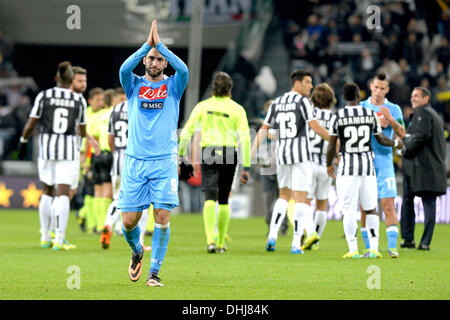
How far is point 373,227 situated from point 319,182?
1934mm

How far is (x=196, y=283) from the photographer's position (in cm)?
838

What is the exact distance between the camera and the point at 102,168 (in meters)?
15.1

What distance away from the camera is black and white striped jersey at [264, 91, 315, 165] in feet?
39.3

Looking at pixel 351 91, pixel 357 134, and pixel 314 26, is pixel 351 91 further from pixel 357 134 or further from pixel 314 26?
pixel 314 26

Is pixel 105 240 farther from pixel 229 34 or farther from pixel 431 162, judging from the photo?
pixel 229 34

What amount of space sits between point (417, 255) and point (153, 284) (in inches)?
195

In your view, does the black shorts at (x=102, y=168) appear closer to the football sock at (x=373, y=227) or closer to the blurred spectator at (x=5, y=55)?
the football sock at (x=373, y=227)

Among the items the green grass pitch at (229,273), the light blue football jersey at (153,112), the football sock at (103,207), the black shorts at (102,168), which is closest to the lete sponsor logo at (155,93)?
the light blue football jersey at (153,112)

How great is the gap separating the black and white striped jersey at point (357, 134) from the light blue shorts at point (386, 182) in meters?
0.73

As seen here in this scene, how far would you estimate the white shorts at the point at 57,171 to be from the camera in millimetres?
12297

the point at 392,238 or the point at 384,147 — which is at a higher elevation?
the point at 384,147

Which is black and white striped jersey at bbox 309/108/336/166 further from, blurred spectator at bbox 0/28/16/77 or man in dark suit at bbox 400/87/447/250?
blurred spectator at bbox 0/28/16/77

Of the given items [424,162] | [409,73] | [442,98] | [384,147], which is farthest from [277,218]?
[409,73]

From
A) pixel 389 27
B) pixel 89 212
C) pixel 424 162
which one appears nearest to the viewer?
pixel 424 162
